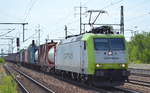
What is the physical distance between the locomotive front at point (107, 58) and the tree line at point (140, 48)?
195 ft

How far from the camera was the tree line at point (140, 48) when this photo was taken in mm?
81312

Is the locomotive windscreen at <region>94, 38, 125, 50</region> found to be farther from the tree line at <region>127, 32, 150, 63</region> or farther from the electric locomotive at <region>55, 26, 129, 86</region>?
the tree line at <region>127, 32, 150, 63</region>

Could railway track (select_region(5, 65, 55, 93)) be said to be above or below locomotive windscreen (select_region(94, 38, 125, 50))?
below

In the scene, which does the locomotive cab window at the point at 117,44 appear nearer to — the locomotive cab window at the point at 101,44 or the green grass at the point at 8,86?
the locomotive cab window at the point at 101,44

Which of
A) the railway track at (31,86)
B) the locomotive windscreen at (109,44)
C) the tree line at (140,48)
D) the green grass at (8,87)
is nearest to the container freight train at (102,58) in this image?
the locomotive windscreen at (109,44)

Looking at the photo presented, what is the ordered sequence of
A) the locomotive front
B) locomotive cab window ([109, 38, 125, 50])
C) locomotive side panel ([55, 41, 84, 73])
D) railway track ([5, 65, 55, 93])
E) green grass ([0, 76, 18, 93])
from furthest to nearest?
locomotive side panel ([55, 41, 84, 73]), railway track ([5, 65, 55, 93]), locomotive cab window ([109, 38, 125, 50]), the locomotive front, green grass ([0, 76, 18, 93])

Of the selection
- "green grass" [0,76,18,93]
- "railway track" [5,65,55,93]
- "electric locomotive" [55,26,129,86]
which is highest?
"electric locomotive" [55,26,129,86]

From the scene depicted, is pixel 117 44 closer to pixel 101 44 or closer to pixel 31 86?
pixel 101 44

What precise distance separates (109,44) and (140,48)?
223ft

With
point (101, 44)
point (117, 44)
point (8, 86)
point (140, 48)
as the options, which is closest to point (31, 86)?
point (8, 86)

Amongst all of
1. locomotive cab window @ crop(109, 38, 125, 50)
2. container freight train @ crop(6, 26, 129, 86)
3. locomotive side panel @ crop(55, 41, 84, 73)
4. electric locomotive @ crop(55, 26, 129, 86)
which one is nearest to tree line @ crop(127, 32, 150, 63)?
locomotive side panel @ crop(55, 41, 84, 73)

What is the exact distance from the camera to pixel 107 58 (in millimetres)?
21312

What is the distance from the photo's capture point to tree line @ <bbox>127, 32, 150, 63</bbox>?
267 ft

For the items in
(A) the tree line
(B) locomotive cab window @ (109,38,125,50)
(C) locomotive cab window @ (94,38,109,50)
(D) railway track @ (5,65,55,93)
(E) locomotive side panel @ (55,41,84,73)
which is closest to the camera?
(C) locomotive cab window @ (94,38,109,50)
